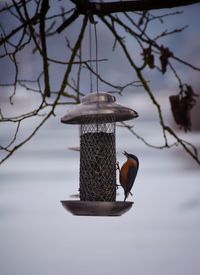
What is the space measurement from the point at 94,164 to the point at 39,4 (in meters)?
1.04

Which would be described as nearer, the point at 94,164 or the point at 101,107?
the point at 101,107

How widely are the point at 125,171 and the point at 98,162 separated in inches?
8.9

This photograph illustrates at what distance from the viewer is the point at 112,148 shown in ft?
9.20

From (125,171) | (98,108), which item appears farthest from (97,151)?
(98,108)

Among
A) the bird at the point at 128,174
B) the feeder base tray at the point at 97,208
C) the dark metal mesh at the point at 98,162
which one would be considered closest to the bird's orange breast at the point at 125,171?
the bird at the point at 128,174

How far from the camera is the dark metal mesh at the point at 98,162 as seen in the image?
8.74ft

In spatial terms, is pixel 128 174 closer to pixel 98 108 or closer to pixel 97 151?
pixel 97 151

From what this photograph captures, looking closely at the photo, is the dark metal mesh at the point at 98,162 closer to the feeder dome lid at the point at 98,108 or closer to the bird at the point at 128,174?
the bird at the point at 128,174

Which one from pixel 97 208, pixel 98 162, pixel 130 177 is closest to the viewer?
pixel 97 208

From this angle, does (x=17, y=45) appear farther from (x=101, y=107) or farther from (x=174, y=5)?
(x=174, y=5)

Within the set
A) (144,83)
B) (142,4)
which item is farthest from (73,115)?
(142,4)

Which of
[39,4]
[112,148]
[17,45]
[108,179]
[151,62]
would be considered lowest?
[108,179]

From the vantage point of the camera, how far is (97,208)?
2242mm

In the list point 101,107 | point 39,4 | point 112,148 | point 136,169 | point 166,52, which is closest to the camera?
point 166,52
